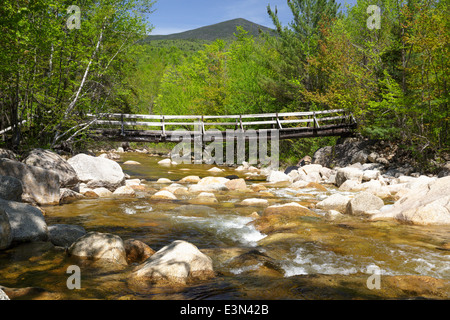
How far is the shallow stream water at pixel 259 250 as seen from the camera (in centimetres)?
348

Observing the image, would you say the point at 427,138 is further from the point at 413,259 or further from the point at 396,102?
the point at 413,259

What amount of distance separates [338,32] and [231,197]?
15592 mm

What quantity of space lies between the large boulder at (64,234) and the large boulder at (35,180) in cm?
293

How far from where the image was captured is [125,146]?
3656 centimetres

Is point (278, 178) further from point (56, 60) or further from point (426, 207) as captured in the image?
point (56, 60)

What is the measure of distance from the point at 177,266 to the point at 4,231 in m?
2.61

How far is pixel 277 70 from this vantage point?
23.4 metres

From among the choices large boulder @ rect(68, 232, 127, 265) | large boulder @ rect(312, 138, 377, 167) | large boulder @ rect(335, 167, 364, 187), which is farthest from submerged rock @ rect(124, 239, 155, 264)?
large boulder @ rect(312, 138, 377, 167)

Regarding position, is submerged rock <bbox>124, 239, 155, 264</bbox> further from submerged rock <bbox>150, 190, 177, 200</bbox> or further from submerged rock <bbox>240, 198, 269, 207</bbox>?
submerged rock <bbox>150, 190, 177, 200</bbox>

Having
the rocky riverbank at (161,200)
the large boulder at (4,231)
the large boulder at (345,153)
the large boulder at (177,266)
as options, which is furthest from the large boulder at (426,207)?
the large boulder at (345,153)

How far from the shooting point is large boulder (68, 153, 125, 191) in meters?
10.8

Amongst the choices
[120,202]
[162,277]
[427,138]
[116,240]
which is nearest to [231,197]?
[120,202]

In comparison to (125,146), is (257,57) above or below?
above

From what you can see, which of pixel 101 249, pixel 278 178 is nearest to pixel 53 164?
pixel 101 249
